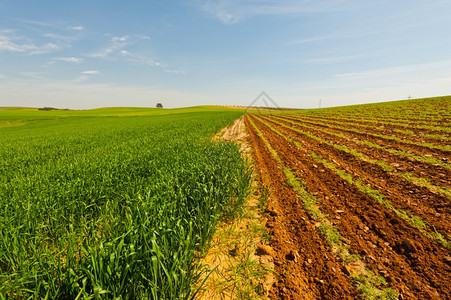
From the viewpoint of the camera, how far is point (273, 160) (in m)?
8.98

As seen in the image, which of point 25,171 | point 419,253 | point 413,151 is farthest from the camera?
point 413,151

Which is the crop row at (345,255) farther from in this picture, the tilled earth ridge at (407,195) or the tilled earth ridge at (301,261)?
the tilled earth ridge at (407,195)

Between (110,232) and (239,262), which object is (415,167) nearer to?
(239,262)

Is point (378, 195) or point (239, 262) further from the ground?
point (378, 195)

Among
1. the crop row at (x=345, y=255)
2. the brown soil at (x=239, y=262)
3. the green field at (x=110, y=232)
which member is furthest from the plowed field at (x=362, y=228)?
the green field at (x=110, y=232)

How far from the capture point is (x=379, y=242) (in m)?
3.46

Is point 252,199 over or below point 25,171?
below

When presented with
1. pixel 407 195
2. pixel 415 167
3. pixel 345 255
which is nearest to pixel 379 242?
pixel 345 255

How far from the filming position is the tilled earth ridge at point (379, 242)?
2662 mm

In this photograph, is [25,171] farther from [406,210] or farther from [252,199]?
[406,210]

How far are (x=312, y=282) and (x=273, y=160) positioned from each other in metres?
6.51

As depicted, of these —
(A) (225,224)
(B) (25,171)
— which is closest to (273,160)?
(A) (225,224)

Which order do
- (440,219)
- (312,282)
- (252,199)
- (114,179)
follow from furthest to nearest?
(252,199), (114,179), (440,219), (312,282)

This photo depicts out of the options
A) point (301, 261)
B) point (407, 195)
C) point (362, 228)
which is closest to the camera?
point (301, 261)
